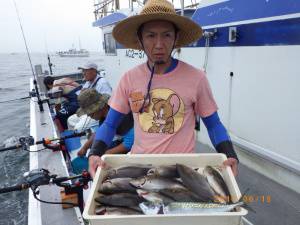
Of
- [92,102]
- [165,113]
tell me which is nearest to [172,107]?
[165,113]

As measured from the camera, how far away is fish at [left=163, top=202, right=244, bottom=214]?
1174mm

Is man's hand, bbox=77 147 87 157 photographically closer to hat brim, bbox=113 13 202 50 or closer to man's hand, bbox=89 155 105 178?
hat brim, bbox=113 13 202 50

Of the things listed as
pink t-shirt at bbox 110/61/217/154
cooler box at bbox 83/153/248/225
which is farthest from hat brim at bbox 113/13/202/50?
cooler box at bbox 83/153/248/225

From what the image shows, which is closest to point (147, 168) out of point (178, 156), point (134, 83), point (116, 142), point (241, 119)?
point (178, 156)

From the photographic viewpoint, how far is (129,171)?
4.83 feet

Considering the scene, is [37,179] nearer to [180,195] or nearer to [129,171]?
[129,171]

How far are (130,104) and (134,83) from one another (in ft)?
0.46

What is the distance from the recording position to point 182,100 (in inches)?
67.4

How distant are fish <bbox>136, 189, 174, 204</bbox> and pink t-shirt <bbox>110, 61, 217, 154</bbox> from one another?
1.48ft

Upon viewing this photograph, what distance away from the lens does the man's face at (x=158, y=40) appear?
171cm

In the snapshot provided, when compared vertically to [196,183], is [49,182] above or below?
below

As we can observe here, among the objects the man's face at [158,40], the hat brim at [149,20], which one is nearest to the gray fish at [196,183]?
the man's face at [158,40]

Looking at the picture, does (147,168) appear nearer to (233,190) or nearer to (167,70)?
(233,190)

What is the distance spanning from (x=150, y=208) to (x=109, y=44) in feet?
28.8
